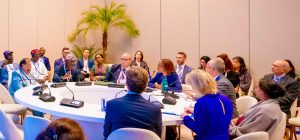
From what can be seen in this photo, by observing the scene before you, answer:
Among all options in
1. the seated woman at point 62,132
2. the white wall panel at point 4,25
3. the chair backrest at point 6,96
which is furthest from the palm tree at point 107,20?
the seated woman at point 62,132

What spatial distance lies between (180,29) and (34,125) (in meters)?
6.11

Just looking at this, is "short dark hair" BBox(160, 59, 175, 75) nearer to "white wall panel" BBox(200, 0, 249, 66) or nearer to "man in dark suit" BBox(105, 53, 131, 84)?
"man in dark suit" BBox(105, 53, 131, 84)

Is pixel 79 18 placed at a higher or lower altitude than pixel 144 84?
higher

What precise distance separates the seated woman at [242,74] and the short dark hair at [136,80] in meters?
3.93

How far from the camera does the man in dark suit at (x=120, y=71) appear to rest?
17.5ft

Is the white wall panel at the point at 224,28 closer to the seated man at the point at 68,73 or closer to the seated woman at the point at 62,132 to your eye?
the seated man at the point at 68,73

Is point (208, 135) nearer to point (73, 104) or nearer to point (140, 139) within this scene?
point (140, 139)

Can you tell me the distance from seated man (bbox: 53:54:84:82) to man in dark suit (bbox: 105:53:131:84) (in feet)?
1.96

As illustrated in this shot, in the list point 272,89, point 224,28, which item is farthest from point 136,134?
point 224,28

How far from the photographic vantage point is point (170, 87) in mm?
4641

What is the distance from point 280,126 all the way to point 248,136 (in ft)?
2.33

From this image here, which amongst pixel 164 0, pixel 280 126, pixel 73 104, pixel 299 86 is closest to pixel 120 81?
pixel 73 104

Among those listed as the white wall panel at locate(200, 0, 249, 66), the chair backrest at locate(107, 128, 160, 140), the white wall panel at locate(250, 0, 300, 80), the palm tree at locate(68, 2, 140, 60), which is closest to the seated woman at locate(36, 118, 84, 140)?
the chair backrest at locate(107, 128, 160, 140)

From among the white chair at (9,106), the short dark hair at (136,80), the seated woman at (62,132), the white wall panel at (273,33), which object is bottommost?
the white chair at (9,106)
